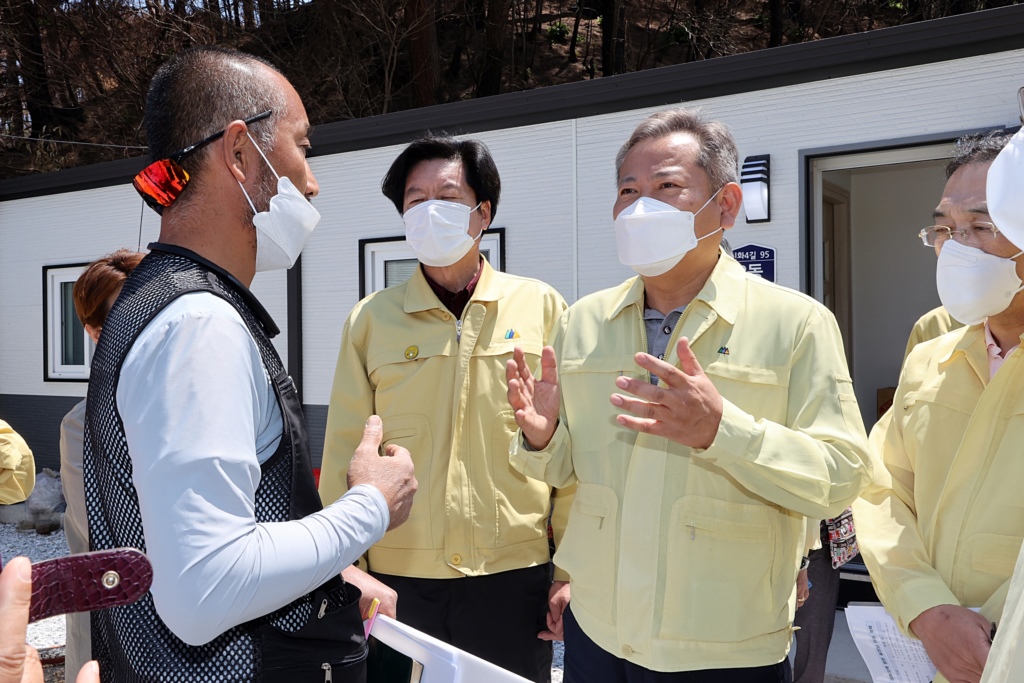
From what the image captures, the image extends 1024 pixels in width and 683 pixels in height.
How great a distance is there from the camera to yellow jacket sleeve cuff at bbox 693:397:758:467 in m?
1.72

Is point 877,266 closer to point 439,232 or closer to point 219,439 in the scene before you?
point 439,232

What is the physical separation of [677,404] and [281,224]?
0.90 metres

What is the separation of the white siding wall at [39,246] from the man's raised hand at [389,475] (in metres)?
7.86

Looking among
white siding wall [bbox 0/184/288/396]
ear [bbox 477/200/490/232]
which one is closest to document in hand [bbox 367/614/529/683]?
ear [bbox 477/200/490/232]

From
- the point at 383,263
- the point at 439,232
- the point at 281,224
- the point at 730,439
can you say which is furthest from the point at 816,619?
the point at 383,263

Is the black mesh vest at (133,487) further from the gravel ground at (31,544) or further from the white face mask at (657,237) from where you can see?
the gravel ground at (31,544)

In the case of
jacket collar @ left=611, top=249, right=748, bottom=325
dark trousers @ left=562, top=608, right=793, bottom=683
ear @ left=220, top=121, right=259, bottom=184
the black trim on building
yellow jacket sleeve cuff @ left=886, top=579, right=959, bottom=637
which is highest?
the black trim on building

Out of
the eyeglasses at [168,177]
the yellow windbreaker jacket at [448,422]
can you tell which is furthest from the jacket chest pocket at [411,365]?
the eyeglasses at [168,177]

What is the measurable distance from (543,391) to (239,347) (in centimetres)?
98

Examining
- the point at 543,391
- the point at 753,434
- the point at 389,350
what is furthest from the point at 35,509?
the point at 753,434

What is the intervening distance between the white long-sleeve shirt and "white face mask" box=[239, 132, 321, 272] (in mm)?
323

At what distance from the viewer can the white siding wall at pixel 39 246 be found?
8969mm

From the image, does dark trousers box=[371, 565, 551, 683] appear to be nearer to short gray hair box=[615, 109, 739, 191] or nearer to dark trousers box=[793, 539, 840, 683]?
dark trousers box=[793, 539, 840, 683]

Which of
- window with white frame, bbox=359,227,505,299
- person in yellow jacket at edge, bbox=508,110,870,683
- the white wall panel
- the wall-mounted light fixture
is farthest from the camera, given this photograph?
window with white frame, bbox=359,227,505,299
